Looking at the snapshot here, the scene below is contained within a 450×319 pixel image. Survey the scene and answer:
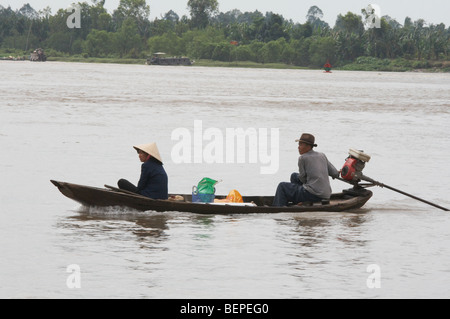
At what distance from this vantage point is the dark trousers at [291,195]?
12.9 m

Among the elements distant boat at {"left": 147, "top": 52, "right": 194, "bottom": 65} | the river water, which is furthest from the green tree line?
the river water

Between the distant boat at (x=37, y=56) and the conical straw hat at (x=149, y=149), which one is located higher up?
the distant boat at (x=37, y=56)

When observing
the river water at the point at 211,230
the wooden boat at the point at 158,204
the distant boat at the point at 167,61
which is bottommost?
the river water at the point at 211,230

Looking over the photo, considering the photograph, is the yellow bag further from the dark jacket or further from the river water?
the dark jacket

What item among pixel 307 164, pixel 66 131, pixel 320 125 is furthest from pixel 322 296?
pixel 320 125

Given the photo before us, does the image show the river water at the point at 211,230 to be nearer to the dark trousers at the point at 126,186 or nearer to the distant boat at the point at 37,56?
the dark trousers at the point at 126,186

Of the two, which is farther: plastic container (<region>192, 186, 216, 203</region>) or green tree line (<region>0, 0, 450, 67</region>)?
green tree line (<region>0, 0, 450, 67</region>)

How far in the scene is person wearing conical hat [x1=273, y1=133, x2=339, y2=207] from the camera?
12641 mm

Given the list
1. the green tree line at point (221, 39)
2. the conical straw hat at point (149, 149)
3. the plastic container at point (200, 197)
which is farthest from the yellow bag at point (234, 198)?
the green tree line at point (221, 39)

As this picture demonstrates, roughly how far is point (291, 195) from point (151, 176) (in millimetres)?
2052

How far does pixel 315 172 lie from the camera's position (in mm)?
12672

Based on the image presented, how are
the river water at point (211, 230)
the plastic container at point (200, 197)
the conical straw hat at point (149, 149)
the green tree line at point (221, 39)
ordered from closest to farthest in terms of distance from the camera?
the river water at point (211, 230)
the conical straw hat at point (149, 149)
the plastic container at point (200, 197)
the green tree line at point (221, 39)
